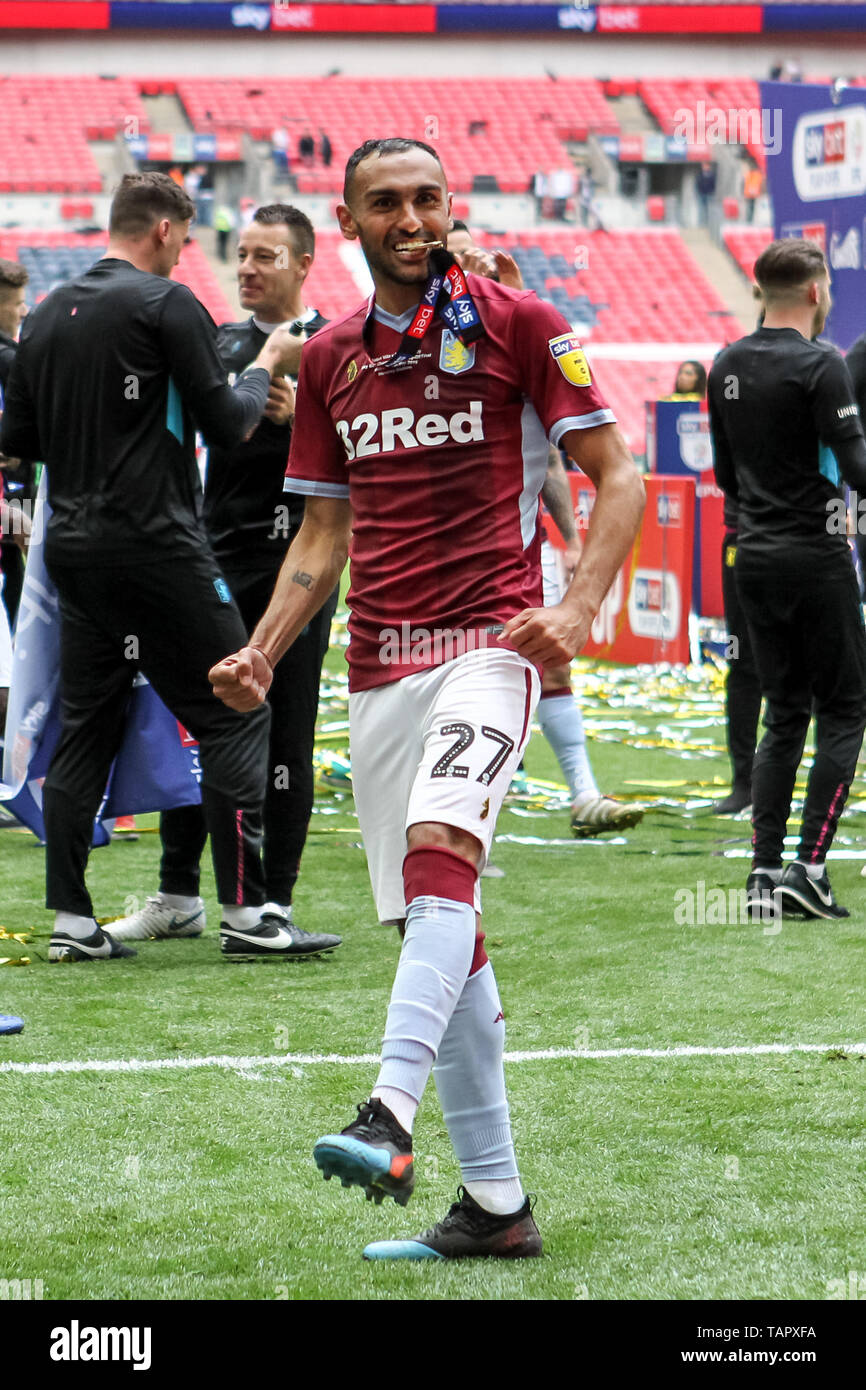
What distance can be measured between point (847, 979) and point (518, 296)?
2603 millimetres

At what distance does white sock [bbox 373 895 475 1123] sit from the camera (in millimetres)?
2721

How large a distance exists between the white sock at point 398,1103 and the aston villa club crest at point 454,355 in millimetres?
1221

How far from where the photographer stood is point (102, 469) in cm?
522

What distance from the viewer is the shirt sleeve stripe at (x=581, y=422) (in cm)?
305

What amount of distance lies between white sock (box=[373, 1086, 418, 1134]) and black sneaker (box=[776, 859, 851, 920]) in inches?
137

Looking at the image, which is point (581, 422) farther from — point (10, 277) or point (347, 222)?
point (10, 277)

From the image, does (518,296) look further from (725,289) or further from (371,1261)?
(725,289)

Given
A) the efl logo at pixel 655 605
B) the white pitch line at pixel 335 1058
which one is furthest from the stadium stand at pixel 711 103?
the white pitch line at pixel 335 1058

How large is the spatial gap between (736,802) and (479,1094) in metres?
5.12

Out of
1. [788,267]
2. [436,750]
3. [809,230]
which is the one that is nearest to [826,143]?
[809,230]

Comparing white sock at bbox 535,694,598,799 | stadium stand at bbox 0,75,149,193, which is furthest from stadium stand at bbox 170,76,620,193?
white sock at bbox 535,694,598,799

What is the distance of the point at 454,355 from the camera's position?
10.4 feet

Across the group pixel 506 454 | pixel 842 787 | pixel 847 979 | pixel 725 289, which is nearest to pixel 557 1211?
pixel 506 454

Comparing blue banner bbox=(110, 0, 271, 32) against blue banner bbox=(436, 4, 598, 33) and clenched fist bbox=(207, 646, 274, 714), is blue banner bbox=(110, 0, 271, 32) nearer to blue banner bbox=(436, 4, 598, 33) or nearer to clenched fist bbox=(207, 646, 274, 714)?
blue banner bbox=(436, 4, 598, 33)
